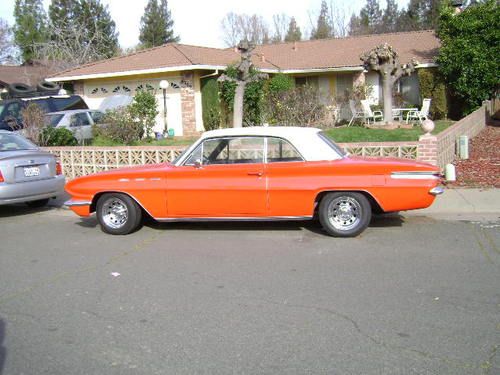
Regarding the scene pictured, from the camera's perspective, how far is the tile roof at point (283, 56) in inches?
840

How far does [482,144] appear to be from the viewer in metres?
15.3

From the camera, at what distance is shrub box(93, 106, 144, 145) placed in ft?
48.9

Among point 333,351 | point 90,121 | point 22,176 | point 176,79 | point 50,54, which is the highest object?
point 50,54

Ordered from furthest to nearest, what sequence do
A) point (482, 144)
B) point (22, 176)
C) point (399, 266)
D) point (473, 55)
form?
1. point (473, 55)
2. point (482, 144)
3. point (22, 176)
4. point (399, 266)

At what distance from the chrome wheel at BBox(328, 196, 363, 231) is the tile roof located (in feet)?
44.8

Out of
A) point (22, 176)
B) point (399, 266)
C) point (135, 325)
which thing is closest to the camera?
point (135, 325)

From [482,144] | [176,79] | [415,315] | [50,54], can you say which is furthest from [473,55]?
[50,54]

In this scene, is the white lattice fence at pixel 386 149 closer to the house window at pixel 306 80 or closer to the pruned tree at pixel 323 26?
the house window at pixel 306 80

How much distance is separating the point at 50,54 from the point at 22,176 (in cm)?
3018

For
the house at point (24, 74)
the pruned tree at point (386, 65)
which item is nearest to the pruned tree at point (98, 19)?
the house at point (24, 74)

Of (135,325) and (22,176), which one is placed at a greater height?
(22,176)

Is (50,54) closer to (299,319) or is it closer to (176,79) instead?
(176,79)

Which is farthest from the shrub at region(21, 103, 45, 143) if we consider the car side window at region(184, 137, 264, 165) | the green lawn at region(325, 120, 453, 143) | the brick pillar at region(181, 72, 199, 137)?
the car side window at region(184, 137, 264, 165)

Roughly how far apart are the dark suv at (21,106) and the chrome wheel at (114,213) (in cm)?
850
